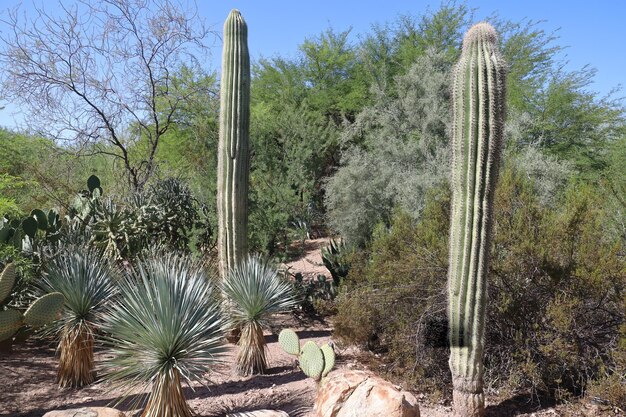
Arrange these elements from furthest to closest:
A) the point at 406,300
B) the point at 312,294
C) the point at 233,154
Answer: the point at 312,294 < the point at 233,154 < the point at 406,300

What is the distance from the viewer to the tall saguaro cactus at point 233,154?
22.8 ft

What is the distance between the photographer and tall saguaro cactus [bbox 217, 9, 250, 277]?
273 inches

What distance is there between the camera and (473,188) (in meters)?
4.54

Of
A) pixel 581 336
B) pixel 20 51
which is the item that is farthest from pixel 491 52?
pixel 20 51

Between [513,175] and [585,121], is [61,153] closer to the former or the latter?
[513,175]

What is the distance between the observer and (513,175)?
645cm

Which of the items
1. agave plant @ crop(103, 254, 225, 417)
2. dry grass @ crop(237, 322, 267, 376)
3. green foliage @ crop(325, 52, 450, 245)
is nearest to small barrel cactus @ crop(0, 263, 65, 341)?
agave plant @ crop(103, 254, 225, 417)

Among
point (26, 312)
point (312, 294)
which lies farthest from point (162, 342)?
point (312, 294)

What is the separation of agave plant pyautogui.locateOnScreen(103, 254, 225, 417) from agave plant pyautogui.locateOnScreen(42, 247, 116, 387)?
45.0 inches

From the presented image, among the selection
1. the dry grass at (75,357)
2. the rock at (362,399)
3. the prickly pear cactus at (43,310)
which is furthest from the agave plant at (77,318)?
the rock at (362,399)

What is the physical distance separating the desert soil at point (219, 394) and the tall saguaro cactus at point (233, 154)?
154 centimetres

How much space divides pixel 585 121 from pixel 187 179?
1008cm

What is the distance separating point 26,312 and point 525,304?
479cm

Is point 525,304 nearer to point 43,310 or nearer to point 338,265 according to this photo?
point 338,265
